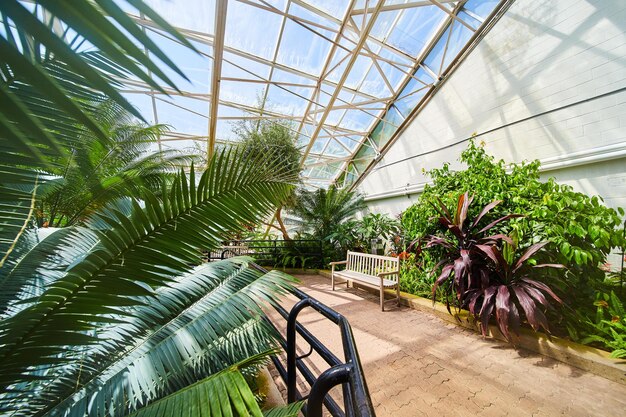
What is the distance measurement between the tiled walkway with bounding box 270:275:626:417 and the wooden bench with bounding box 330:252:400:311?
31.1 inches

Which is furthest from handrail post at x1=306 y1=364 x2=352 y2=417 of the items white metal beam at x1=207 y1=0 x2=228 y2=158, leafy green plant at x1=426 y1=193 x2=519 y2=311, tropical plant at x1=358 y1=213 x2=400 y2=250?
white metal beam at x1=207 y1=0 x2=228 y2=158

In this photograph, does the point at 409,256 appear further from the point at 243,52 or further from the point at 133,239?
the point at 243,52

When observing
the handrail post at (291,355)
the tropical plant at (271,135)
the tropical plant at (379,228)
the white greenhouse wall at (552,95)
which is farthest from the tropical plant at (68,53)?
the tropical plant at (271,135)

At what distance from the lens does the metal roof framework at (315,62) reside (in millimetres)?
6152

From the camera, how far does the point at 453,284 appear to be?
10.3 ft

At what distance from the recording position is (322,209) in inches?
323

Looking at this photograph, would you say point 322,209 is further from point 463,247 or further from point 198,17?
point 198,17

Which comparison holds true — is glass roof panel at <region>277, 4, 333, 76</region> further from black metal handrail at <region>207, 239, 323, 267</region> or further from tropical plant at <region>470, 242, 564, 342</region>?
tropical plant at <region>470, 242, 564, 342</region>

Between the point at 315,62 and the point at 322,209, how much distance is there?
171 inches

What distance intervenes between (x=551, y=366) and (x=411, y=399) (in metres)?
1.37

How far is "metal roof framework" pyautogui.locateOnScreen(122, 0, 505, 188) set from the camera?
20.2 feet

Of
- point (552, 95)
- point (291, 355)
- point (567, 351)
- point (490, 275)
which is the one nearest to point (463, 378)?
point (567, 351)

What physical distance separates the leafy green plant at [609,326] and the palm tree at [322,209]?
233 inches

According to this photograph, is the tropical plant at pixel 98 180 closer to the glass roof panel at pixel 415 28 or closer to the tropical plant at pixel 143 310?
the tropical plant at pixel 143 310
